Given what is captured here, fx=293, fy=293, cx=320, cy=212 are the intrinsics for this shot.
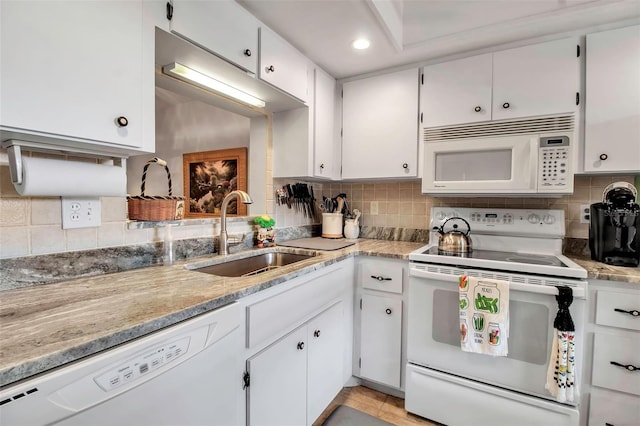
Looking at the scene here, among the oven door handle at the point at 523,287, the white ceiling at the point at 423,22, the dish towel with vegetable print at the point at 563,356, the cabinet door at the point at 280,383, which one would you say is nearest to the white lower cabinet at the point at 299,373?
the cabinet door at the point at 280,383

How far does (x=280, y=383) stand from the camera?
1273mm

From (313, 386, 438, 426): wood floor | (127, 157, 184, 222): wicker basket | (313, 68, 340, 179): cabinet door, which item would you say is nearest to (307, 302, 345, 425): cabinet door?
(313, 386, 438, 426): wood floor

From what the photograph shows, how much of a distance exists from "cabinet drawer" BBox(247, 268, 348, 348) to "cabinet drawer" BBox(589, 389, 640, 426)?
1.32 metres

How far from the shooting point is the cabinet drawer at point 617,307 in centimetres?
132

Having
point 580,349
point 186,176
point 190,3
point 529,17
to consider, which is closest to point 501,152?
point 529,17

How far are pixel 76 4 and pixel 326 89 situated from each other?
1585mm

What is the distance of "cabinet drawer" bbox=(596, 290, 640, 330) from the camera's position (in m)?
1.32

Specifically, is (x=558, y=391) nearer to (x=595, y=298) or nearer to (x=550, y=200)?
(x=595, y=298)

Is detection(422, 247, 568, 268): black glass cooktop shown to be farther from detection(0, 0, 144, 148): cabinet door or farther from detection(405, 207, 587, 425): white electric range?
detection(0, 0, 144, 148): cabinet door

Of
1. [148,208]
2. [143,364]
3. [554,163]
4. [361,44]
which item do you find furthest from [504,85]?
[143,364]

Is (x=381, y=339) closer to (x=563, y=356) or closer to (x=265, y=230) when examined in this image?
(x=563, y=356)

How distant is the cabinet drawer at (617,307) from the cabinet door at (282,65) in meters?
1.94

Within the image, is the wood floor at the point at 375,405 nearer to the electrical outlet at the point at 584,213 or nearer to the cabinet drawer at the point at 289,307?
the cabinet drawer at the point at 289,307

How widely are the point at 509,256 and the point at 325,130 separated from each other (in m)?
1.48
